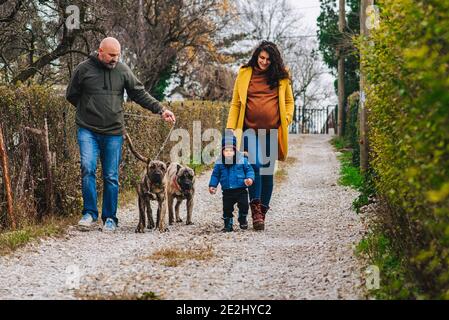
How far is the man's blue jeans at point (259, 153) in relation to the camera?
9375 mm

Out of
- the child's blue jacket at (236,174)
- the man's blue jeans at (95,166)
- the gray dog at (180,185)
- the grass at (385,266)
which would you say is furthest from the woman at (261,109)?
the grass at (385,266)

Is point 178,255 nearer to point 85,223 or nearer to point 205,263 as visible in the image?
point 205,263

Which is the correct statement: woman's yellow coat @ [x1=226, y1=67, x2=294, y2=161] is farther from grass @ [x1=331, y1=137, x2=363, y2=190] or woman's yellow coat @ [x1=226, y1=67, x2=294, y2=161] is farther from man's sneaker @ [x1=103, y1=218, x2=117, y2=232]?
grass @ [x1=331, y1=137, x2=363, y2=190]

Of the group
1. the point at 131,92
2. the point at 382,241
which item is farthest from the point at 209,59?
the point at 382,241

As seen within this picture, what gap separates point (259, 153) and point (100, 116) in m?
1.98

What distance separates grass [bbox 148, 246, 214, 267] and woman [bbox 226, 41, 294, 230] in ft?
6.10

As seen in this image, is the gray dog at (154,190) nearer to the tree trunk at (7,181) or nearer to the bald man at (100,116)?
the bald man at (100,116)

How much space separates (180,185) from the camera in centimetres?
1015

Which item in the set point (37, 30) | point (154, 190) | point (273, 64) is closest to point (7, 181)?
point (154, 190)

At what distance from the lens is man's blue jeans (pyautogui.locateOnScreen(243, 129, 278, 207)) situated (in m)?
9.38

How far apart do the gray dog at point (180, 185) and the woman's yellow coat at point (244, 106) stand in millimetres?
1094

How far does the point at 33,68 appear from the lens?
1532 cm
